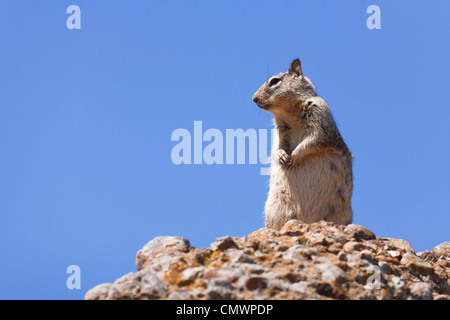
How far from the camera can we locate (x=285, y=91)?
1402 cm

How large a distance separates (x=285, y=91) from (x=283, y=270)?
7.44 meters

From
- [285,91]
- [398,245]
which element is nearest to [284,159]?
[285,91]

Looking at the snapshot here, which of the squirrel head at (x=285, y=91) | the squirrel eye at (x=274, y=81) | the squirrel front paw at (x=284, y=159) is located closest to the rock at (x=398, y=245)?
the squirrel front paw at (x=284, y=159)

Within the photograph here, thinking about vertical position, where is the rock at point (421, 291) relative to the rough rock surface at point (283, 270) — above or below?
below

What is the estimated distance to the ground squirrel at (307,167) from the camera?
42.8ft

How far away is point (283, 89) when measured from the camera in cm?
1408

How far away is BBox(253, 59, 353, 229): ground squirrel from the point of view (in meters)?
13.0

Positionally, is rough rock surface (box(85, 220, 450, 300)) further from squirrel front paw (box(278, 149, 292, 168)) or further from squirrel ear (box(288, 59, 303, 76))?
squirrel ear (box(288, 59, 303, 76))

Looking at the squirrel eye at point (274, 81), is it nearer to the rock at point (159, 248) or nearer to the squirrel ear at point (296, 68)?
the squirrel ear at point (296, 68)

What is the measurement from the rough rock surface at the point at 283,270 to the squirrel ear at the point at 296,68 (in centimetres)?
622

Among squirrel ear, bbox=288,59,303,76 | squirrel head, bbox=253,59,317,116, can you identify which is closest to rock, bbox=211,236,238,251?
squirrel head, bbox=253,59,317,116

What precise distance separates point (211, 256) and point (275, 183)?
608 cm
